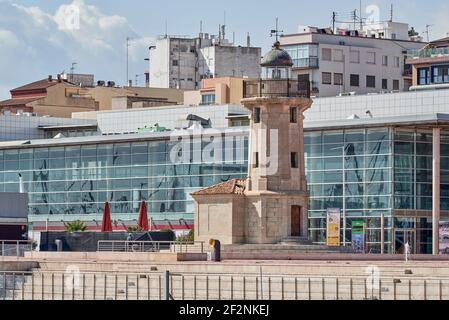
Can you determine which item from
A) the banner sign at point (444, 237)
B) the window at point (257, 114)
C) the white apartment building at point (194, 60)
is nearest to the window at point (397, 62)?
the white apartment building at point (194, 60)

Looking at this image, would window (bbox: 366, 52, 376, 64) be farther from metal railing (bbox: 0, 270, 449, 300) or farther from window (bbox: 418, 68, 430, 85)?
metal railing (bbox: 0, 270, 449, 300)

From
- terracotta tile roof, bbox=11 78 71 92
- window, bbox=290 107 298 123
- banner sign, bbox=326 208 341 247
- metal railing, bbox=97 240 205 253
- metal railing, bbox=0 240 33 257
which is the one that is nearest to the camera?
metal railing, bbox=97 240 205 253

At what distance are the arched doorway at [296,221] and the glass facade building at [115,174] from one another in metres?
20.9

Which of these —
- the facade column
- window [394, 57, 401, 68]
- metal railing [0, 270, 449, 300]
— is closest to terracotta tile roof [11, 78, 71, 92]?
window [394, 57, 401, 68]

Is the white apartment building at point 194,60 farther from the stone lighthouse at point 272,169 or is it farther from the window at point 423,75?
the stone lighthouse at point 272,169

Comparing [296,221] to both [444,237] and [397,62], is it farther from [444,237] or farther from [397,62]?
[397,62]

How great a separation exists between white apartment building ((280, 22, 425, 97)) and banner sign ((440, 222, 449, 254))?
158 ft

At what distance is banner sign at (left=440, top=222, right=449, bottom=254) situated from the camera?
102 m

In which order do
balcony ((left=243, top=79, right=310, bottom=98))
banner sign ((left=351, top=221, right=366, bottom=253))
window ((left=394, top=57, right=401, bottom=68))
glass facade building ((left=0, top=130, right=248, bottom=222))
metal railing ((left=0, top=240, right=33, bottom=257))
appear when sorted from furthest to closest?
1. window ((left=394, top=57, right=401, bottom=68))
2. glass facade building ((left=0, top=130, right=248, bottom=222))
3. banner sign ((left=351, top=221, right=366, bottom=253))
4. metal railing ((left=0, top=240, right=33, bottom=257))
5. balcony ((left=243, top=79, right=310, bottom=98))

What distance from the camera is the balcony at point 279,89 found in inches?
3477

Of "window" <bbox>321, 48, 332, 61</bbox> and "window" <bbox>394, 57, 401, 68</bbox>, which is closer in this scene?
"window" <bbox>321, 48, 332, 61</bbox>

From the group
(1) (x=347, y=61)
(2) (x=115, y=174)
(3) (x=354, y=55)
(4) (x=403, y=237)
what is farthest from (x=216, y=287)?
(3) (x=354, y=55)
